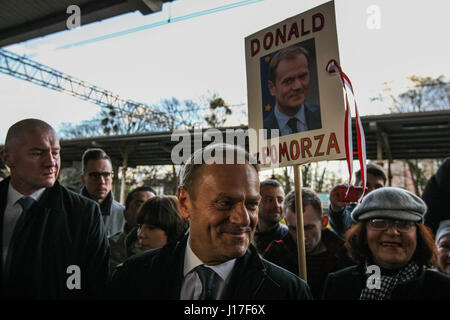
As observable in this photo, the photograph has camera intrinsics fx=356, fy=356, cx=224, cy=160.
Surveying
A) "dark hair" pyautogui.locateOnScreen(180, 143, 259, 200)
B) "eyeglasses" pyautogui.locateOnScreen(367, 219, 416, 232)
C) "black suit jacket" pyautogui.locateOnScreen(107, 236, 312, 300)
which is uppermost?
"dark hair" pyautogui.locateOnScreen(180, 143, 259, 200)

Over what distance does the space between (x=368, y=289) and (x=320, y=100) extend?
93 cm

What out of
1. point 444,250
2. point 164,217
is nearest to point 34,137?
point 164,217

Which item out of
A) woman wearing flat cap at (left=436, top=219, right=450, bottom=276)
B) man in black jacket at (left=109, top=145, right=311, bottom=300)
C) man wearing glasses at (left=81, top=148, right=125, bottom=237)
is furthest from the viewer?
man wearing glasses at (left=81, top=148, right=125, bottom=237)

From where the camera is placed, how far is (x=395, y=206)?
5.29 ft

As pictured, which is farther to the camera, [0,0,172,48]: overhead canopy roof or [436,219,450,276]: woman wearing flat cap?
[0,0,172,48]: overhead canopy roof

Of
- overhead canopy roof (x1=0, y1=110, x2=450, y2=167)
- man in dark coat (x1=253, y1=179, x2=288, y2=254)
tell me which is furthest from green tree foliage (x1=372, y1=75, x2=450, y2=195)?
man in dark coat (x1=253, y1=179, x2=288, y2=254)

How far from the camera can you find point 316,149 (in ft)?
5.98

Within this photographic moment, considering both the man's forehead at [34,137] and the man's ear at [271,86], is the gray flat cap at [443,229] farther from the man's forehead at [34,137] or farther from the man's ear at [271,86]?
the man's forehead at [34,137]

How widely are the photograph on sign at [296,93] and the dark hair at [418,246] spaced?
40 centimetres

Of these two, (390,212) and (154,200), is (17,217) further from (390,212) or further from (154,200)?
(390,212)

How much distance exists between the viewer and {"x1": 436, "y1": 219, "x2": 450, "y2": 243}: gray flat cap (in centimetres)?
201

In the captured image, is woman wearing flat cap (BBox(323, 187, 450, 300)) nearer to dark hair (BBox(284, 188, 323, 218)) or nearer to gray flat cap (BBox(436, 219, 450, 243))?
gray flat cap (BBox(436, 219, 450, 243))

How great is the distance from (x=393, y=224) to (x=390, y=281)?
0.25 m
